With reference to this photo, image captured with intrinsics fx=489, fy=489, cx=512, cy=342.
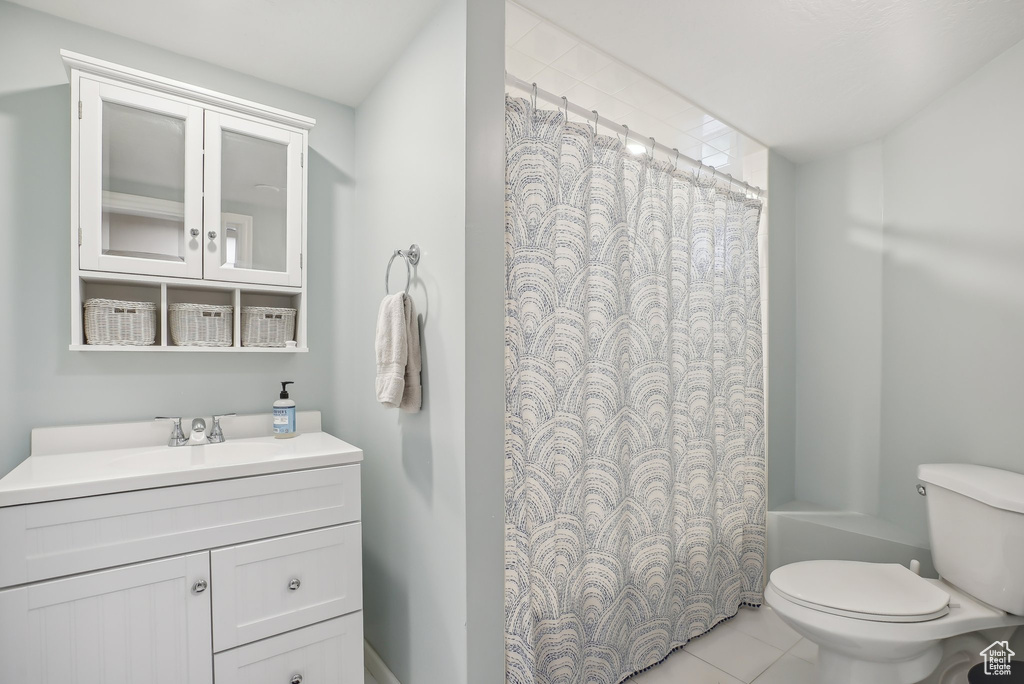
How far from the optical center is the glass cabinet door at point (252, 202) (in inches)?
65.5

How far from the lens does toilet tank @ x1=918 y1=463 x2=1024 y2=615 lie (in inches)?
60.3

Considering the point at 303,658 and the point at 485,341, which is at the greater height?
the point at 485,341

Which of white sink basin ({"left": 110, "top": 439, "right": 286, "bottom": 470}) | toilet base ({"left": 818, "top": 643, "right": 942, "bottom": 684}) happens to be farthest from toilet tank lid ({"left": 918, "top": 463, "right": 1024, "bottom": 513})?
white sink basin ({"left": 110, "top": 439, "right": 286, "bottom": 470})

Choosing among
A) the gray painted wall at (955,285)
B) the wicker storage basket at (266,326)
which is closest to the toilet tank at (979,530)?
the gray painted wall at (955,285)

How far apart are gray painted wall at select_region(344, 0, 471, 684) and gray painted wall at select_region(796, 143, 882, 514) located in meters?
2.03

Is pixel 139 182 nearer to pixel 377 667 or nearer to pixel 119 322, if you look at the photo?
pixel 119 322

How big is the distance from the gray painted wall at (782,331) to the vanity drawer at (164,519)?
213 centimetres

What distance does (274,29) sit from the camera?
158 cm

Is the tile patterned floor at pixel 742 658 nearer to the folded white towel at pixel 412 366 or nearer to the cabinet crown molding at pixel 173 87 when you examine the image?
the folded white towel at pixel 412 366

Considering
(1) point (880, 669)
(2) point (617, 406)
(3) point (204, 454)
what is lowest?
(1) point (880, 669)

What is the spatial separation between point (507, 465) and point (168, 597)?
0.96 metres

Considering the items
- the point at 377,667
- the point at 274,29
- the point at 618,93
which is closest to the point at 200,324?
the point at 274,29

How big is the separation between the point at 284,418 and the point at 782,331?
2450 millimetres

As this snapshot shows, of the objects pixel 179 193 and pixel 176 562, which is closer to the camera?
pixel 176 562
